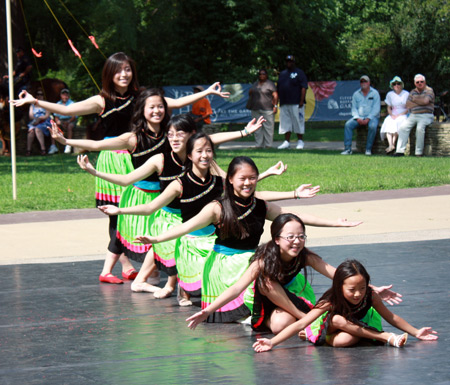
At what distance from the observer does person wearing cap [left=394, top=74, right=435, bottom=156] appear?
54.8 feet

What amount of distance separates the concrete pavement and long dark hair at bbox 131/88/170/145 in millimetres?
1712

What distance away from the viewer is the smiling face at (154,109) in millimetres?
6422

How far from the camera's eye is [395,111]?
682 inches

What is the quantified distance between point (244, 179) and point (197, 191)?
26.1 inches

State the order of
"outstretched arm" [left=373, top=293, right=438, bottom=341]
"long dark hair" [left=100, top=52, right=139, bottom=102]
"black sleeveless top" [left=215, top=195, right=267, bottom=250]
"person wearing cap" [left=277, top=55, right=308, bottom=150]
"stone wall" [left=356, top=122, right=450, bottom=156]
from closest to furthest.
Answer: "outstretched arm" [left=373, top=293, right=438, bottom=341] → "black sleeveless top" [left=215, top=195, right=267, bottom=250] → "long dark hair" [left=100, top=52, right=139, bottom=102] → "stone wall" [left=356, top=122, right=450, bottom=156] → "person wearing cap" [left=277, top=55, right=308, bottom=150]

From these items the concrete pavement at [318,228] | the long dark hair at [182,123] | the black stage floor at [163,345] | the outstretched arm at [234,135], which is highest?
the long dark hair at [182,123]

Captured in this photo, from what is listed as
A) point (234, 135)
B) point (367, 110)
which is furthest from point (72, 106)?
point (367, 110)

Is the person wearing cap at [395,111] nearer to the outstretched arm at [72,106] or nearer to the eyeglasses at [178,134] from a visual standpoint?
the outstretched arm at [72,106]

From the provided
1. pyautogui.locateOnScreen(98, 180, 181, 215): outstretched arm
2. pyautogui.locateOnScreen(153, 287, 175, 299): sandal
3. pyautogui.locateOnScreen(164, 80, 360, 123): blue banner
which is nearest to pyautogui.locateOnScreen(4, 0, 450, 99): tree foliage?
pyautogui.locateOnScreen(164, 80, 360, 123): blue banner

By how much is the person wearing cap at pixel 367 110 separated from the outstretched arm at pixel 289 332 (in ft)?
44.8

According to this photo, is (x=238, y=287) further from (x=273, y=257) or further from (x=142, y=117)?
(x=142, y=117)

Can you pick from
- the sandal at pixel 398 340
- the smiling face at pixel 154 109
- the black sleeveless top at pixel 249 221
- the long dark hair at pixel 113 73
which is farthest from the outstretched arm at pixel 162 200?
the sandal at pixel 398 340

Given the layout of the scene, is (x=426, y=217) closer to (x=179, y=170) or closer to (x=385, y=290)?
(x=179, y=170)

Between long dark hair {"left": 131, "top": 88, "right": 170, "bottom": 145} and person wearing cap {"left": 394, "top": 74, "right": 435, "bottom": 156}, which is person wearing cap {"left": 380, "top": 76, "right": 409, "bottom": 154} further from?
long dark hair {"left": 131, "top": 88, "right": 170, "bottom": 145}
